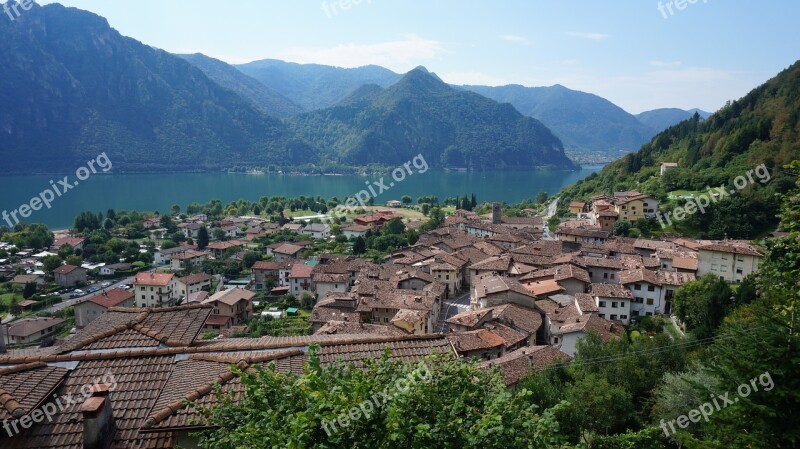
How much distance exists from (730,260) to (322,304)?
831 inches

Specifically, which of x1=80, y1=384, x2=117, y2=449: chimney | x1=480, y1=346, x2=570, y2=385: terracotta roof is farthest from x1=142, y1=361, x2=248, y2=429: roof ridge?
x1=480, y1=346, x2=570, y2=385: terracotta roof

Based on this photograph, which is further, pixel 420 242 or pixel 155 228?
pixel 155 228

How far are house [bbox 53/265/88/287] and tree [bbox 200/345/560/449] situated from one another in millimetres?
46003

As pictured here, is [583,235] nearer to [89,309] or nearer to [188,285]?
[188,285]

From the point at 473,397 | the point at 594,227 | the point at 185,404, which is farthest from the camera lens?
the point at 594,227

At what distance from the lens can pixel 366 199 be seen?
8981 centimetres

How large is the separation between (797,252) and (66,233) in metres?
71.9

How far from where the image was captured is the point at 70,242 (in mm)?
52688

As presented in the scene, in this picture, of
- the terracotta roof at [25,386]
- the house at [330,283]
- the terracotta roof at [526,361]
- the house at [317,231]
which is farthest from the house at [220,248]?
the terracotta roof at [25,386]

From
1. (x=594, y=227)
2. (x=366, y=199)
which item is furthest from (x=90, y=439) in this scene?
(x=366, y=199)

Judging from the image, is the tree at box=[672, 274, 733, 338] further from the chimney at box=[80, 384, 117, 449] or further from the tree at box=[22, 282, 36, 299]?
the tree at box=[22, 282, 36, 299]

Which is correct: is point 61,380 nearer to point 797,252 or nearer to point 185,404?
point 185,404

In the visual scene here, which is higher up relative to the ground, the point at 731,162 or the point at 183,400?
the point at 731,162

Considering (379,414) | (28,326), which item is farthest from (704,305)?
(28,326)
